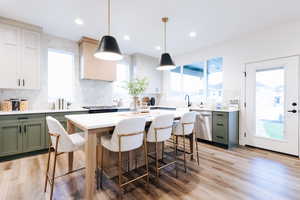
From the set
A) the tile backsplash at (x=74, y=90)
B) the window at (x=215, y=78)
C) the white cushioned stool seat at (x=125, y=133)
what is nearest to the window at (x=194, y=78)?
the window at (x=215, y=78)

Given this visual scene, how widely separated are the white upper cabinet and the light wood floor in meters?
1.57

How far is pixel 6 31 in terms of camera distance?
2.92 metres

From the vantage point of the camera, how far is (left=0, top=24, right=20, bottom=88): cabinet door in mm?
2877

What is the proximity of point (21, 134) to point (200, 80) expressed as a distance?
4.76 metres

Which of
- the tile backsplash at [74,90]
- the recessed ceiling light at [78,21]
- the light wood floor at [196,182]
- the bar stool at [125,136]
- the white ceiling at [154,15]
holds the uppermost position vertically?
the white ceiling at [154,15]

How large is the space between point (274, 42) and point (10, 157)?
5.98m

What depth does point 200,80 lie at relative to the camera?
15.6ft


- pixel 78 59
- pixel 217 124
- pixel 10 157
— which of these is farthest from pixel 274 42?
pixel 10 157

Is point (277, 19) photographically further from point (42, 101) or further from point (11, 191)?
point (42, 101)

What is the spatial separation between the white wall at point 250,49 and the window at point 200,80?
0.69 ft

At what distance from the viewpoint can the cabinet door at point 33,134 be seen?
2.93 metres

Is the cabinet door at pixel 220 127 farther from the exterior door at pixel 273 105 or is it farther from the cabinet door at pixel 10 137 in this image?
the cabinet door at pixel 10 137

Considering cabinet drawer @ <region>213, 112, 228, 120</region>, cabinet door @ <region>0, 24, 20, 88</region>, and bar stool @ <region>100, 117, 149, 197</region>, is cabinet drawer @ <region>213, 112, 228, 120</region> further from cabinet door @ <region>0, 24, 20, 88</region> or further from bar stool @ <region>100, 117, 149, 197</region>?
cabinet door @ <region>0, 24, 20, 88</region>

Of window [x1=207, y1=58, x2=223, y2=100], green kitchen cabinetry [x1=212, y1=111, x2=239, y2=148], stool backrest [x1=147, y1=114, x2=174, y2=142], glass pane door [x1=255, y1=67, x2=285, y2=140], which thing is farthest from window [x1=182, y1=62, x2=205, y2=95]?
stool backrest [x1=147, y1=114, x2=174, y2=142]
